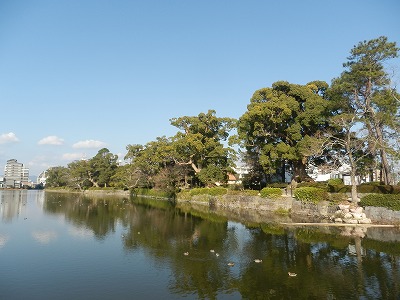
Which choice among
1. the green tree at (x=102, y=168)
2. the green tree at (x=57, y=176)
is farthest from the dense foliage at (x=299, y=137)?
the green tree at (x=57, y=176)

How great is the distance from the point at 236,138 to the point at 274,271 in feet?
97.4

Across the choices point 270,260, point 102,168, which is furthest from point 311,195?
point 102,168

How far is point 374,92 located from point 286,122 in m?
11.5

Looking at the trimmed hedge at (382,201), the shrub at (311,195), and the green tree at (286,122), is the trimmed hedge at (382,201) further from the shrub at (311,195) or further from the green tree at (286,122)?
the green tree at (286,122)

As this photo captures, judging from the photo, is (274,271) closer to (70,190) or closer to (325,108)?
(325,108)

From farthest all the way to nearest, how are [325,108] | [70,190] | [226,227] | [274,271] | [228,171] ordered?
1. [70,190]
2. [228,171]
3. [325,108]
4. [226,227]
5. [274,271]

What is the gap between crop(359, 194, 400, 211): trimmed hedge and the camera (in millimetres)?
23422

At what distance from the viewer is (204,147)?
50906 mm

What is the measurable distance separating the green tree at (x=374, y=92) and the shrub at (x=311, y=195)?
561 cm

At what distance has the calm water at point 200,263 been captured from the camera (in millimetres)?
11898

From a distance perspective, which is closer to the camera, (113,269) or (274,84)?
(113,269)

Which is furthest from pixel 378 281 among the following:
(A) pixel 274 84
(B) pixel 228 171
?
(B) pixel 228 171

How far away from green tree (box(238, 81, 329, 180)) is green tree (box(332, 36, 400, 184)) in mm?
5875

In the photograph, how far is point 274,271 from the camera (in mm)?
14203
